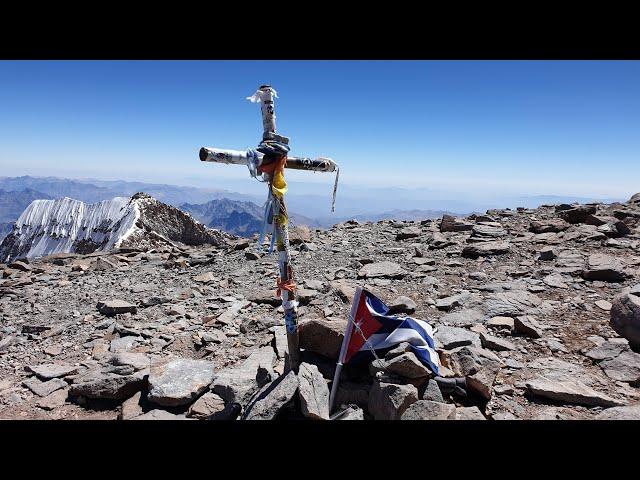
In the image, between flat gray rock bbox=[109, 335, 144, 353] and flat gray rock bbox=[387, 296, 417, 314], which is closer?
flat gray rock bbox=[109, 335, 144, 353]

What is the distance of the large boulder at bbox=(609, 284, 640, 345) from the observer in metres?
5.62

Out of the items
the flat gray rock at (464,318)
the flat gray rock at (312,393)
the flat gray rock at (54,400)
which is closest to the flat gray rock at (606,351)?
the flat gray rock at (464,318)

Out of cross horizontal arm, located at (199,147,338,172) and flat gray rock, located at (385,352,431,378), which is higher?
cross horizontal arm, located at (199,147,338,172)

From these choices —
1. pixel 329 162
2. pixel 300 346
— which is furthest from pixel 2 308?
pixel 329 162

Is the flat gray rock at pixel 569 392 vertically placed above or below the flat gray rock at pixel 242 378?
above

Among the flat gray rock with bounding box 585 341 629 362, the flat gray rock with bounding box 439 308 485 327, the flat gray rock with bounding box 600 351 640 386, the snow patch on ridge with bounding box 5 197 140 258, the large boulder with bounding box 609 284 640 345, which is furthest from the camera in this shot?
the snow patch on ridge with bounding box 5 197 140 258

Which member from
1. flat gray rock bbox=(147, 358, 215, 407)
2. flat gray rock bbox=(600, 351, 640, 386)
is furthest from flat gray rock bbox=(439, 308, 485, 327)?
flat gray rock bbox=(147, 358, 215, 407)

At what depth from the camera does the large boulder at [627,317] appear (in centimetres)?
562

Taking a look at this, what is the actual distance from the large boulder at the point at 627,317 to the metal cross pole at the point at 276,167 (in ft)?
17.6

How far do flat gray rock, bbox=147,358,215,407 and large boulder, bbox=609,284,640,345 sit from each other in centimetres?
690

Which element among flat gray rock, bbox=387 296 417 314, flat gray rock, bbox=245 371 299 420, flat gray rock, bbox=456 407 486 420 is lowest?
flat gray rock, bbox=245 371 299 420

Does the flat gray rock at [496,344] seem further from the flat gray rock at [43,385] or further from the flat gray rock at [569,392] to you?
the flat gray rock at [43,385]

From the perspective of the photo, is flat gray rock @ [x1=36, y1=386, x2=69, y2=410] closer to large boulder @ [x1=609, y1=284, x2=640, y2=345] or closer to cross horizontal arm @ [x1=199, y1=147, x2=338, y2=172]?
cross horizontal arm @ [x1=199, y1=147, x2=338, y2=172]

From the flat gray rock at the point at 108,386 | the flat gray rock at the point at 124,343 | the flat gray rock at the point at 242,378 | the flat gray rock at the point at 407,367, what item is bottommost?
the flat gray rock at the point at 124,343
